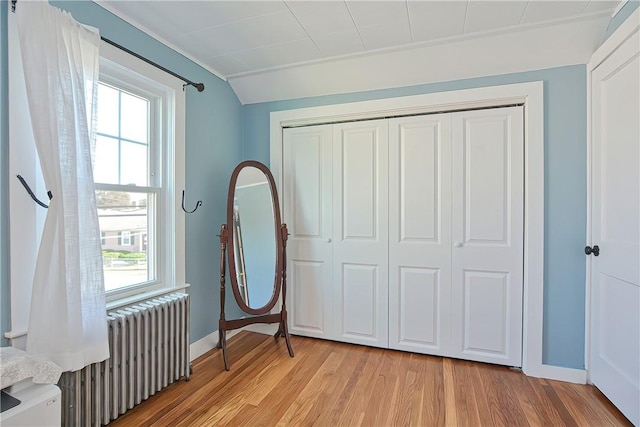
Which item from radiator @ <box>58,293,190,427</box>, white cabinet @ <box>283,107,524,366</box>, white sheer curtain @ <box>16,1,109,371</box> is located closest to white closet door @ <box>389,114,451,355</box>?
white cabinet @ <box>283,107,524,366</box>

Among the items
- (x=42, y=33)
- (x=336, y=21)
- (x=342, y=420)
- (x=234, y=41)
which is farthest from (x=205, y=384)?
(x=336, y=21)

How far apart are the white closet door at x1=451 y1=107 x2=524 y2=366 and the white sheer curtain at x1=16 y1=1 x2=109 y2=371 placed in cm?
235

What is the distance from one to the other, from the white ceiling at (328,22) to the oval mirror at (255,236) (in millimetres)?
935

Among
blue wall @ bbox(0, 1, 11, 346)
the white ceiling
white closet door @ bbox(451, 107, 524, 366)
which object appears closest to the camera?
blue wall @ bbox(0, 1, 11, 346)

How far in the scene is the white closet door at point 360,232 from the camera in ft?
8.78

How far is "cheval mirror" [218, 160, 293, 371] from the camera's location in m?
2.56

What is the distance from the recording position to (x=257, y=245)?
271 cm

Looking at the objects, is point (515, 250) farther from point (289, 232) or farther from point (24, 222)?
point (24, 222)

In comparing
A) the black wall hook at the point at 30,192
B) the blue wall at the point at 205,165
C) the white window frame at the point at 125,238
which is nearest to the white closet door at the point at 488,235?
the blue wall at the point at 205,165

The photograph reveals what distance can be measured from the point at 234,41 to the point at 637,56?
2.37 meters

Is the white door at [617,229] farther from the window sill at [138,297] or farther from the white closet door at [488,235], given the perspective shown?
the window sill at [138,297]

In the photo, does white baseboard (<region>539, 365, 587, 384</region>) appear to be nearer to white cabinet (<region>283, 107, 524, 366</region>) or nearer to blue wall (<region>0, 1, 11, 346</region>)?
white cabinet (<region>283, 107, 524, 366</region>)

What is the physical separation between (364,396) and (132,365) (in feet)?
4.55

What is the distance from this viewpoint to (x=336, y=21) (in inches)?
79.0
